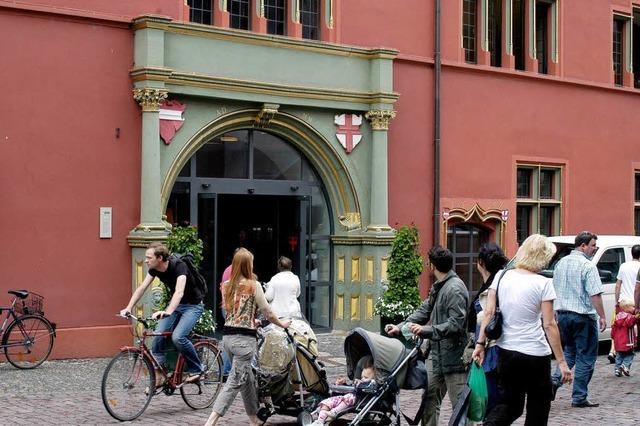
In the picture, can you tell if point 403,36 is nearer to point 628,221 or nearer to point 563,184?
point 563,184

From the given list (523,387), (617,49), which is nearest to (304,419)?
(523,387)

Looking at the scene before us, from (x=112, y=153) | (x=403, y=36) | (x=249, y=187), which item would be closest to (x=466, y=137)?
(x=403, y=36)

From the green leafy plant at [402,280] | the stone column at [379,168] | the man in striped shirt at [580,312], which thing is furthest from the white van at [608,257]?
the man in striped shirt at [580,312]

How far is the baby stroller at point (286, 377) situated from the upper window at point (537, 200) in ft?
38.9

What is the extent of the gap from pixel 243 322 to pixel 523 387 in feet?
9.39

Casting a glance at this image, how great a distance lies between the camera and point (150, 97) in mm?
15547

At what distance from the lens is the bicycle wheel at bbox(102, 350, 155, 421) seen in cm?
1027

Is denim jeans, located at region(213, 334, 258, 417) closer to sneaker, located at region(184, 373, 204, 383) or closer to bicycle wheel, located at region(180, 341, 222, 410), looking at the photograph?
sneaker, located at region(184, 373, 204, 383)

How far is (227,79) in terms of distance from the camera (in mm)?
16406

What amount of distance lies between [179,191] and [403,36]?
17.8 ft

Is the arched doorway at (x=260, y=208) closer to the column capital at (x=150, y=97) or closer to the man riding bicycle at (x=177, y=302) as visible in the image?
the column capital at (x=150, y=97)

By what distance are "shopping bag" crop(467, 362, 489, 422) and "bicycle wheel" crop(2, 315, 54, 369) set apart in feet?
25.1

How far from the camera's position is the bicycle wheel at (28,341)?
14102mm

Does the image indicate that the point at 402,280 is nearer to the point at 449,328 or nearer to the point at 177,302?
the point at 177,302
